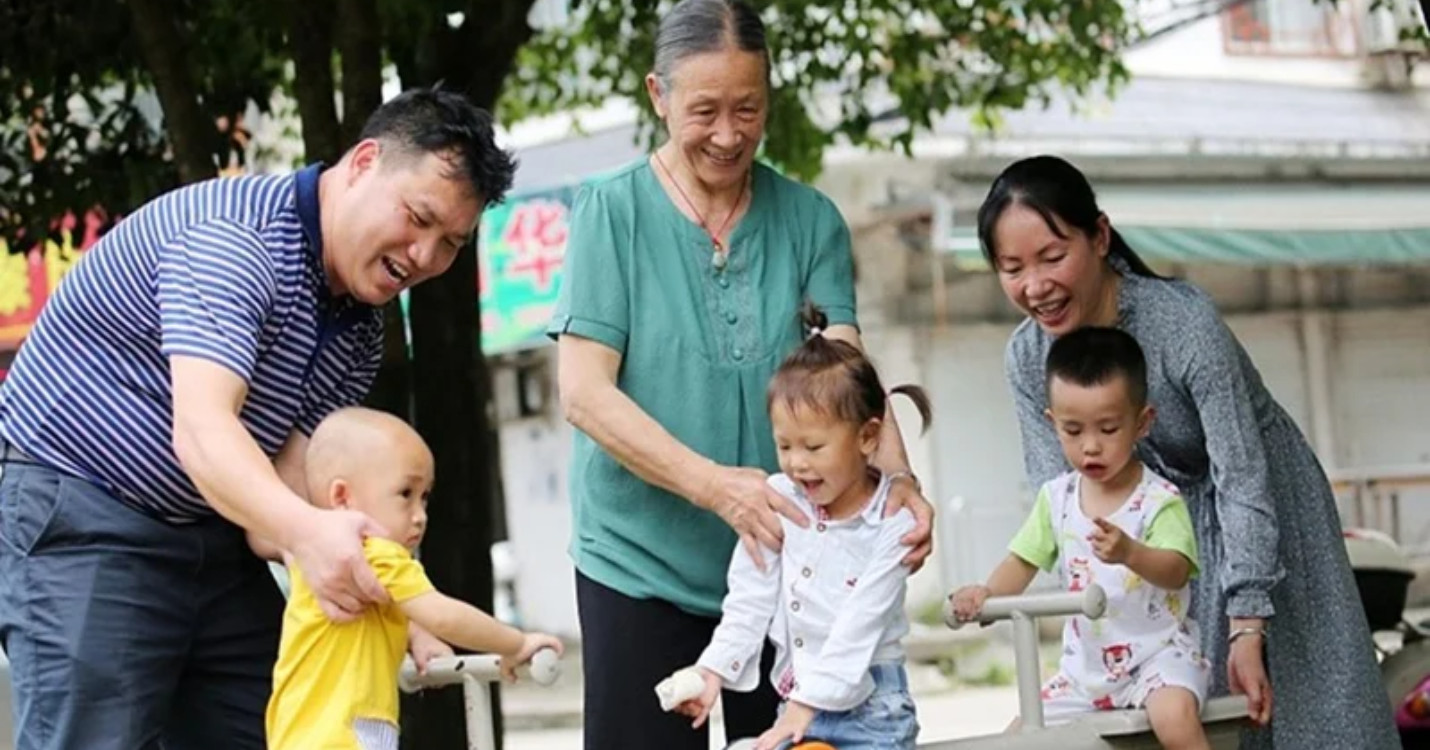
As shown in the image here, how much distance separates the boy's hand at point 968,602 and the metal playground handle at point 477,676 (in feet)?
2.85

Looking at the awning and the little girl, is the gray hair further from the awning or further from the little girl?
the awning

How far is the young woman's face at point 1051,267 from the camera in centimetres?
389

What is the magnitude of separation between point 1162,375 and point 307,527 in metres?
1.63

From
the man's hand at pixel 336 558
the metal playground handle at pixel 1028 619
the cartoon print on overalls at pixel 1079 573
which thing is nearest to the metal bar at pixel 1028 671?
the metal playground handle at pixel 1028 619

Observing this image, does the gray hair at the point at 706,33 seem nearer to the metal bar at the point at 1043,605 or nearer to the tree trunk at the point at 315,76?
the metal bar at the point at 1043,605

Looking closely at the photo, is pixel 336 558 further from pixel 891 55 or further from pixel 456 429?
pixel 891 55

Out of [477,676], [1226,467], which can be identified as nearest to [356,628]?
[477,676]

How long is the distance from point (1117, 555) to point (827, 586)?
0.51 meters

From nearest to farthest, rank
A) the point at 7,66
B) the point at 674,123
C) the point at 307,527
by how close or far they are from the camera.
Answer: the point at 307,527 → the point at 674,123 → the point at 7,66

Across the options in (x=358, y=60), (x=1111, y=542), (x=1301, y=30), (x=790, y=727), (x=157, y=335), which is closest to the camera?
(x=157, y=335)

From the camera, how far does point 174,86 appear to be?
685 cm

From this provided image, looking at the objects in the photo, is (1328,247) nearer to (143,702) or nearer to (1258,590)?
(1258,590)

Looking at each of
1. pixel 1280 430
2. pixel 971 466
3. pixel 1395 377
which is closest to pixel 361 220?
pixel 1280 430

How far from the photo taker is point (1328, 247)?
14.3 meters
